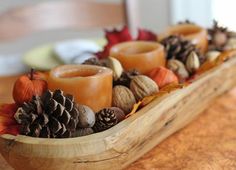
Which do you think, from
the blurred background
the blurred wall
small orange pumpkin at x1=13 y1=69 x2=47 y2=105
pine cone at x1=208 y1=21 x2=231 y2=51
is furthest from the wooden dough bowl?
the blurred wall

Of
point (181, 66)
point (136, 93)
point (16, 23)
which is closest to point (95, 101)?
point (136, 93)

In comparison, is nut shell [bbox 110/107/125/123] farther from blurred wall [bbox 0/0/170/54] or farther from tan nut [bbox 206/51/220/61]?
blurred wall [bbox 0/0/170/54]

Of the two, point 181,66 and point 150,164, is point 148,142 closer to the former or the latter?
point 150,164

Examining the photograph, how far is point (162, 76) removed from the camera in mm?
787

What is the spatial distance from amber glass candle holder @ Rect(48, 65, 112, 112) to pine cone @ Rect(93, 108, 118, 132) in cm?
4

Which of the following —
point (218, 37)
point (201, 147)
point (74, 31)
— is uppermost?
point (218, 37)

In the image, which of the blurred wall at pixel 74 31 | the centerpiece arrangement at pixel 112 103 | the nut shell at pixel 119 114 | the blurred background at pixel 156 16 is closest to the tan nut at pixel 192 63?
the centerpiece arrangement at pixel 112 103

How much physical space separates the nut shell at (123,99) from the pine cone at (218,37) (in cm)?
34

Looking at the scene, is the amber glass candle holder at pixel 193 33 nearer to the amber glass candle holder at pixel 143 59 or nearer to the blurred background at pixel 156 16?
the amber glass candle holder at pixel 143 59

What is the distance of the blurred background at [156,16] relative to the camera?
2053mm

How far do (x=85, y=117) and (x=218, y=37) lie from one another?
1.61ft

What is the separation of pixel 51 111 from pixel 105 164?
102mm

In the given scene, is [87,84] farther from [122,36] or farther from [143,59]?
[122,36]

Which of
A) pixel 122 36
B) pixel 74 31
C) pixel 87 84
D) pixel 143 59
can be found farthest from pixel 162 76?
pixel 74 31
